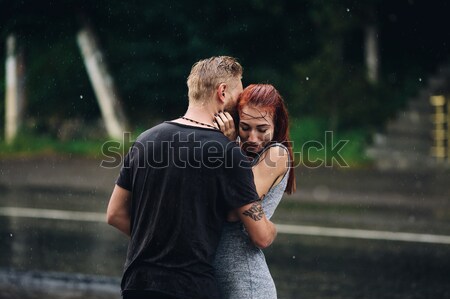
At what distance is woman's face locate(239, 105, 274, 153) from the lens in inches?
130

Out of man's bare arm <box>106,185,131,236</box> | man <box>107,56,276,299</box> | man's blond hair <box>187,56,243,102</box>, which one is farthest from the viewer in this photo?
man's bare arm <box>106,185,131,236</box>

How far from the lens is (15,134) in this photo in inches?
750

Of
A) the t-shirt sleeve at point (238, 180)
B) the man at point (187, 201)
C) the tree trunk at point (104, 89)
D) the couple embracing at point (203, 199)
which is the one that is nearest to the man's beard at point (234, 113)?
the couple embracing at point (203, 199)

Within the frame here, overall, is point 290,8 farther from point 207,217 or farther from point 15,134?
point 207,217

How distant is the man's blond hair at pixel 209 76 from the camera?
10.3 ft

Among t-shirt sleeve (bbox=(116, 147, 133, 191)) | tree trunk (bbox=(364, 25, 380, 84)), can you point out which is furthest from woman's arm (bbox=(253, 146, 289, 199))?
tree trunk (bbox=(364, 25, 380, 84))

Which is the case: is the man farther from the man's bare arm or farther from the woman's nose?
the woman's nose

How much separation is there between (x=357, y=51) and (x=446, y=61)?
7.63 feet

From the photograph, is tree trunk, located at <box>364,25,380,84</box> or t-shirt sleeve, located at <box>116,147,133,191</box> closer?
t-shirt sleeve, located at <box>116,147,133,191</box>

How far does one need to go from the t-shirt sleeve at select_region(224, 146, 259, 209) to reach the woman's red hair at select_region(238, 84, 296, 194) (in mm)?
295

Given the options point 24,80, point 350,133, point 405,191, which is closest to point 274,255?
point 405,191

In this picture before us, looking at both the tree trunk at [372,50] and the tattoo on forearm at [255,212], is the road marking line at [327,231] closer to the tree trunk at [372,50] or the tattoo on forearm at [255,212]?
the tattoo on forearm at [255,212]

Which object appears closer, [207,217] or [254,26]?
[207,217]

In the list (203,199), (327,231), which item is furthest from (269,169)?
(327,231)
